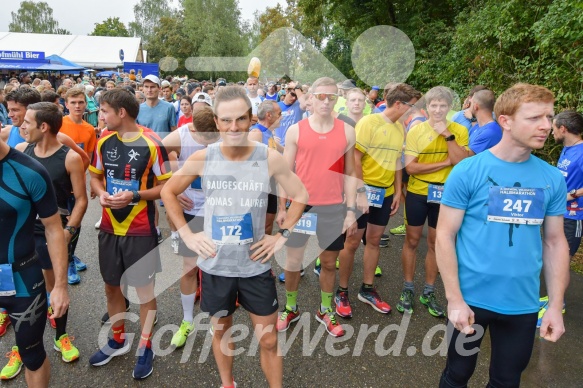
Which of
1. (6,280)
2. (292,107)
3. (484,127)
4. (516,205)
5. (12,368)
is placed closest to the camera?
(516,205)

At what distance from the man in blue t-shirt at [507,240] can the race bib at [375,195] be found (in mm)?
1622

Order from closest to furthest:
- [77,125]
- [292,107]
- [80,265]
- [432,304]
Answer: [432,304] < [80,265] < [77,125] < [292,107]

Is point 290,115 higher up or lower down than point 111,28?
lower down

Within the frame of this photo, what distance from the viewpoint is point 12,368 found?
9.10 feet

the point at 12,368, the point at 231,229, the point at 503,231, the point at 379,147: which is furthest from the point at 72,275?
the point at 503,231

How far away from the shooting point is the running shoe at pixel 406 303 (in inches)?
149

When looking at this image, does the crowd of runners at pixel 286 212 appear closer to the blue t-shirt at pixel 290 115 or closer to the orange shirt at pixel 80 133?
the orange shirt at pixel 80 133

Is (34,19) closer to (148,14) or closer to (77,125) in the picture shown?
(148,14)

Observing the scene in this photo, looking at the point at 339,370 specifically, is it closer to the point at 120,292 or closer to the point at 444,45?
the point at 120,292

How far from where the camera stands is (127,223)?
9.65 feet

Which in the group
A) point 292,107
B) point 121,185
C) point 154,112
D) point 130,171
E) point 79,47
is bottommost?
→ point 121,185

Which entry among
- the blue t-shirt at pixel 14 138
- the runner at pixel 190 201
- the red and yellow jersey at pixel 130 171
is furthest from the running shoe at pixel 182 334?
the blue t-shirt at pixel 14 138

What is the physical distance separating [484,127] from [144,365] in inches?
150

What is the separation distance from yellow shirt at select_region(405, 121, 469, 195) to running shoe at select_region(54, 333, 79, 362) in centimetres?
323
